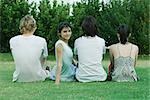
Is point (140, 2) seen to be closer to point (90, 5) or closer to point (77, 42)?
point (90, 5)

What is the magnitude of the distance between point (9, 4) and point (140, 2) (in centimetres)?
526

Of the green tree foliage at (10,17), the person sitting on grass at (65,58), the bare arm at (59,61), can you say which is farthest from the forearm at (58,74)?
the green tree foliage at (10,17)

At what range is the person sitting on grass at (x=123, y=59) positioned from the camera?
7.89 m

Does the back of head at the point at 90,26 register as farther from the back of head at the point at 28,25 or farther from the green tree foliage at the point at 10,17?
the green tree foliage at the point at 10,17

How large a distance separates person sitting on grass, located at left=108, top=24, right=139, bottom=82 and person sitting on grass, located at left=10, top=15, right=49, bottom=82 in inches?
41.8

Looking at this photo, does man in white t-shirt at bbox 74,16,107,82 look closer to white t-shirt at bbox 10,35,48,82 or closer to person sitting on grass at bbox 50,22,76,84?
person sitting on grass at bbox 50,22,76,84

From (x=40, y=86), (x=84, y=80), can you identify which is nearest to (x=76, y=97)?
(x=40, y=86)

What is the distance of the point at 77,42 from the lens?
8086 millimetres

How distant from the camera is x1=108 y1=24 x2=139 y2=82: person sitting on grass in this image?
7.89m

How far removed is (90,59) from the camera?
795 cm

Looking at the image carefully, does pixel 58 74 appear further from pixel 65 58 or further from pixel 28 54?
pixel 28 54

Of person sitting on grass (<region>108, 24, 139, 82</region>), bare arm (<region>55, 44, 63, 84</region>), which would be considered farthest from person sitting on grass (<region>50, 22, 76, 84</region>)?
person sitting on grass (<region>108, 24, 139, 82</region>)

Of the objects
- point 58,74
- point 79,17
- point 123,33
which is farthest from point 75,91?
point 79,17

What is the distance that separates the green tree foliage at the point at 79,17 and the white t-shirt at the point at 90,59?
34.8 ft
